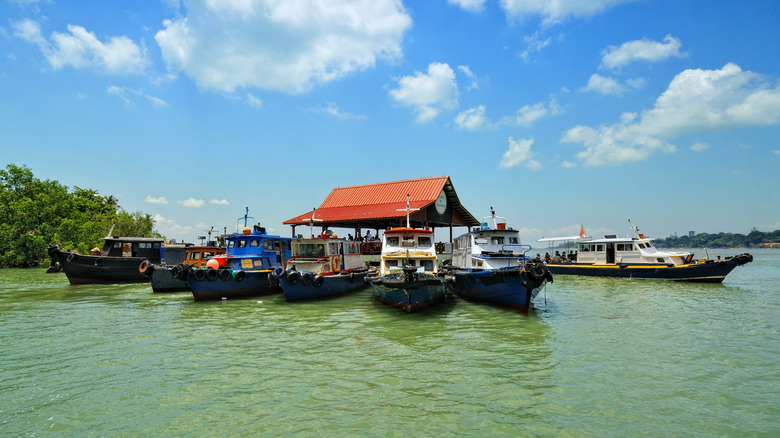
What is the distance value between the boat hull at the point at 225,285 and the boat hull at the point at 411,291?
5.92 metres

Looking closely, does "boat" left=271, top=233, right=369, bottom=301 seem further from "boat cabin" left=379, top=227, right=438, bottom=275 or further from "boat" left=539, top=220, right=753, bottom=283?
"boat" left=539, top=220, right=753, bottom=283

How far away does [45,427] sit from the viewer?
18.8 feet

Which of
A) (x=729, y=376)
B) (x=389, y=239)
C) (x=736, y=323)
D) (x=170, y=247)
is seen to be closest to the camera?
(x=729, y=376)

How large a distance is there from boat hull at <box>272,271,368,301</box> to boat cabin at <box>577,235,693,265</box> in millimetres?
19307

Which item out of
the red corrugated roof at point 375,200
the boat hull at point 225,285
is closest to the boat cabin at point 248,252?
the boat hull at point 225,285

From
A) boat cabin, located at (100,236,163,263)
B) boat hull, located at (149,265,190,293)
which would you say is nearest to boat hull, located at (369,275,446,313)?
boat hull, located at (149,265,190,293)

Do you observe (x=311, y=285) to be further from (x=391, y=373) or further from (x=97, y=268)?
(x=97, y=268)

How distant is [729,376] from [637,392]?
232 cm

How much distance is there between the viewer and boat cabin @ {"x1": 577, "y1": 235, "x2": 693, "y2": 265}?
25781 millimetres

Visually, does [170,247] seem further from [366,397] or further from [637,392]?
[637,392]

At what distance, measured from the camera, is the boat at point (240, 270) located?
57.2 feet

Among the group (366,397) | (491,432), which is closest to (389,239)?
(366,397)

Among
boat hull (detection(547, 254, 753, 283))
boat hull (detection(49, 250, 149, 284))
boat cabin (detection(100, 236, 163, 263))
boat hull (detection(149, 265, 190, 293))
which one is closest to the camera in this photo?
boat hull (detection(149, 265, 190, 293))

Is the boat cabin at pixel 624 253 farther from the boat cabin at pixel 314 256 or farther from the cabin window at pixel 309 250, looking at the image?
the cabin window at pixel 309 250
